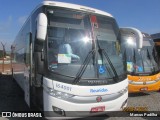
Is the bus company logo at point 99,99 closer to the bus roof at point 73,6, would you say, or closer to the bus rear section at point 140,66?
the bus roof at point 73,6

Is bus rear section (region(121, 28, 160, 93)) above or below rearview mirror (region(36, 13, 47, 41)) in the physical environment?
below

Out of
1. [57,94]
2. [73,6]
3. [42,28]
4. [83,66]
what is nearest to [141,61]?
[73,6]

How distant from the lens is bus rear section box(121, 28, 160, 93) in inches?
404

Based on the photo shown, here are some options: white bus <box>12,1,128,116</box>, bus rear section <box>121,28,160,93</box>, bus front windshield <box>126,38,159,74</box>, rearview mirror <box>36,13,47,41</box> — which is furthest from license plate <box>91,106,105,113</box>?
bus front windshield <box>126,38,159,74</box>

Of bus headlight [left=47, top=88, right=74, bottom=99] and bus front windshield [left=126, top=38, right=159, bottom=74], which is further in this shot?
bus front windshield [left=126, top=38, right=159, bottom=74]

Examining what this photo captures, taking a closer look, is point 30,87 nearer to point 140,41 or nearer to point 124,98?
point 124,98

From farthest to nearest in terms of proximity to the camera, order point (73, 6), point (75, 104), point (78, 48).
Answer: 1. point (73, 6)
2. point (78, 48)
3. point (75, 104)

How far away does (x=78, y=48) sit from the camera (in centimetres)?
636

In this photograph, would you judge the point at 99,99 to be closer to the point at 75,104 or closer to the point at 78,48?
the point at 75,104

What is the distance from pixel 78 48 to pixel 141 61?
16.9 feet

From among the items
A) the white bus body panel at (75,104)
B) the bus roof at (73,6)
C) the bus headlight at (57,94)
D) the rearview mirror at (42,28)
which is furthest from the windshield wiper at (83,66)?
the bus roof at (73,6)

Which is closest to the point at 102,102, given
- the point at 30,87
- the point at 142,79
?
the point at 30,87

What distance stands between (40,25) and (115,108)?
2740 mm

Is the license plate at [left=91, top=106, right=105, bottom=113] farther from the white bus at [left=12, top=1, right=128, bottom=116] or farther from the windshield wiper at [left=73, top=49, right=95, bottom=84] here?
the windshield wiper at [left=73, top=49, right=95, bottom=84]
